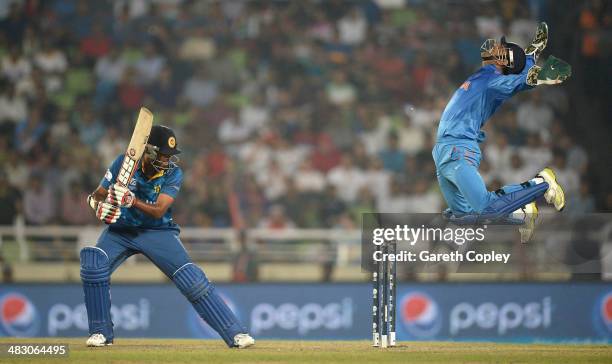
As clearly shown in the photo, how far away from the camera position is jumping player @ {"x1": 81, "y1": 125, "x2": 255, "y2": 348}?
26.3 ft

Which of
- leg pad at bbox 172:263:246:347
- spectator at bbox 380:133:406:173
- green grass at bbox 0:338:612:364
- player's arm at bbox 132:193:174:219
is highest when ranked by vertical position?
spectator at bbox 380:133:406:173

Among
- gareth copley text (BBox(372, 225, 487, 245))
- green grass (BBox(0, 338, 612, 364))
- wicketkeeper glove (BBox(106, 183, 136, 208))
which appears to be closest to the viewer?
green grass (BBox(0, 338, 612, 364))

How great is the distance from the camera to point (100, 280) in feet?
26.2

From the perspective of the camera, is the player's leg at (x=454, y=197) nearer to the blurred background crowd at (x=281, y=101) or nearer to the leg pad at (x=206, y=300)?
the leg pad at (x=206, y=300)

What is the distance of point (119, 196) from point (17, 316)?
5055 millimetres

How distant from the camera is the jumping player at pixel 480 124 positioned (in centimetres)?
844

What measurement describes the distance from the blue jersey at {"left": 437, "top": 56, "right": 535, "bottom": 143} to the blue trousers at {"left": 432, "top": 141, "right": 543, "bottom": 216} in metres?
0.09

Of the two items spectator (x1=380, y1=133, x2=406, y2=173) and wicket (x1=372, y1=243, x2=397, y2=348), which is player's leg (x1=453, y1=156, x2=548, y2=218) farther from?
spectator (x1=380, y1=133, x2=406, y2=173)

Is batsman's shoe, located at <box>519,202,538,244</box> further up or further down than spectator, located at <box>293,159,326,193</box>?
further down

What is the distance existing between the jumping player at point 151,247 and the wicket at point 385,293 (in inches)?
39.9

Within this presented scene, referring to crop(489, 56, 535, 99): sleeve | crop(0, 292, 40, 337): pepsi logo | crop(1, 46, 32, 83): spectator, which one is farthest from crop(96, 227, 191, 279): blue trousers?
crop(1, 46, 32, 83): spectator

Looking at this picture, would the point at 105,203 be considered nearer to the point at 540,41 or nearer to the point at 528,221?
the point at 528,221

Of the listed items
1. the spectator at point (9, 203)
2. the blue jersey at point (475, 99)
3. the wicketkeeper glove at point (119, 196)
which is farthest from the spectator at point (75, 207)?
the blue jersey at point (475, 99)

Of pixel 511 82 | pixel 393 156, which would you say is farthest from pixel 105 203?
pixel 393 156
